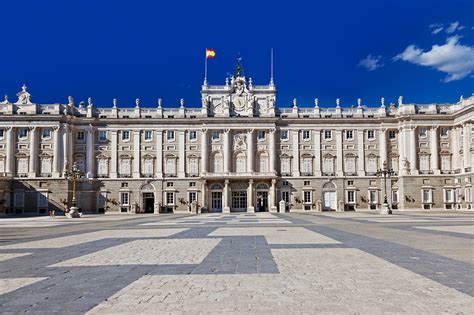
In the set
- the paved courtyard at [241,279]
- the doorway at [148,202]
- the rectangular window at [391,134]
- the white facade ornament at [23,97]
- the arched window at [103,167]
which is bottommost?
the doorway at [148,202]

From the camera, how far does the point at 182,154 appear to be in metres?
70.3

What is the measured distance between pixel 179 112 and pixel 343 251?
194 ft

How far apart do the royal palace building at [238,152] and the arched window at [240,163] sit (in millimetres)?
173

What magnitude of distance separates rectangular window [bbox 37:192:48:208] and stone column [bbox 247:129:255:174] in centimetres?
3090

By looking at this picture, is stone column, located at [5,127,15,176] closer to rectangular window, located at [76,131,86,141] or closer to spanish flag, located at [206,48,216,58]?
rectangular window, located at [76,131,86,141]

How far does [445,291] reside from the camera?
27.4 feet

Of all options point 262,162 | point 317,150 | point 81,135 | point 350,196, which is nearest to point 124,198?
point 81,135

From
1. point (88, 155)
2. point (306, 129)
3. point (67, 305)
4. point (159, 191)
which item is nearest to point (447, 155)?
point (306, 129)

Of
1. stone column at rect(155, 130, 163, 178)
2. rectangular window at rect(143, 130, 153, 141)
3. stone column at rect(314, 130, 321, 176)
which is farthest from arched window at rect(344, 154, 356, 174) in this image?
rectangular window at rect(143, 130, 153, 141)

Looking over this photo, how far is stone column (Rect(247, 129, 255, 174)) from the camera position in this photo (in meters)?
69.0

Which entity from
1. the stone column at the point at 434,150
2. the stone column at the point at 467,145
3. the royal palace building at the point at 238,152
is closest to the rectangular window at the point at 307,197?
the royal palace building at the point at 238,152

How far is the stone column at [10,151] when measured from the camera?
216ft

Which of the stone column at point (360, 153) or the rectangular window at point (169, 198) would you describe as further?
the stone column at point (360, 153)

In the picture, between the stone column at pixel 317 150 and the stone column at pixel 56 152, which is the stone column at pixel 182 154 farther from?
the stone column at pixel 317 150
